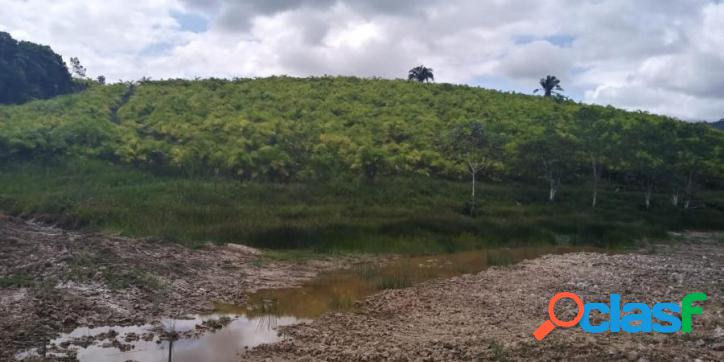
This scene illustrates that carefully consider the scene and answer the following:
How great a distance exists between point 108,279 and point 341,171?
68.6 feet

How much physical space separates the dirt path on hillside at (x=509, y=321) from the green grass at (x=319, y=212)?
622 cm

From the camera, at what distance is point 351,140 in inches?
1492

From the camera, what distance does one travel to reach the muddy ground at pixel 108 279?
9992mm

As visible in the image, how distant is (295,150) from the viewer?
34.1 metres

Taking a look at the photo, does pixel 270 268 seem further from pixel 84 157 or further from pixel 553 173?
pixel 553 173

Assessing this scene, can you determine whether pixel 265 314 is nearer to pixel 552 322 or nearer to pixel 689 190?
pixel 552 322

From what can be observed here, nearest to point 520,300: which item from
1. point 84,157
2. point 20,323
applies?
point 20,323

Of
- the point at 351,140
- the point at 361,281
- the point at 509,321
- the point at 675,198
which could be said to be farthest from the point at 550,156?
the point at 509,321

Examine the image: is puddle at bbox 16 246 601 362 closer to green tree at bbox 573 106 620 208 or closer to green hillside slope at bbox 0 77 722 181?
green hillside slope at bbox 0 77 722 181

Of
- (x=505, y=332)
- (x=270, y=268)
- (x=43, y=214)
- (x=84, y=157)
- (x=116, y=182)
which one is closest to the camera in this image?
(x=505, y=332)

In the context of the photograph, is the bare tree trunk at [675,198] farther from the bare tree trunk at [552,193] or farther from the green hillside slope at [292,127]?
the bare tree trunk at [552,193]

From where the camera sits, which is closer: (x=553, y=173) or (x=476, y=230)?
(x=476, y=230)

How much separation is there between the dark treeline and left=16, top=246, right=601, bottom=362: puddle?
529 inches

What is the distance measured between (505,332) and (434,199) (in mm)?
20217
